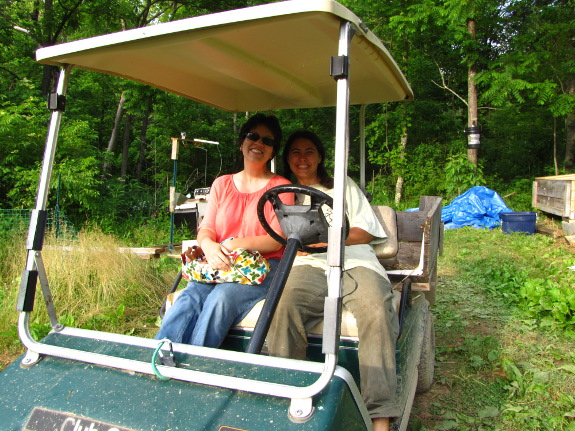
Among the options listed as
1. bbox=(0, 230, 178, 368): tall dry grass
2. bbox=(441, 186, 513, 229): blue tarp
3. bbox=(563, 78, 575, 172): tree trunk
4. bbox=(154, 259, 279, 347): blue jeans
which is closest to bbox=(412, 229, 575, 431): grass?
bbox=(154, 259, 279, 347): blue jeans

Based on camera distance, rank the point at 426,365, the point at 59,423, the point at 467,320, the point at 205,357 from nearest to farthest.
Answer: the point at 59,423 < the point at 205,357 < the point at 426,365 < the point at 467,320

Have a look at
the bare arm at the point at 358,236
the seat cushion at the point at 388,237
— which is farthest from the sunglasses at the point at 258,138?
the seat cushion at the point at 388,237

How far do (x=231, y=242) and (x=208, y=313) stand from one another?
0.44 m

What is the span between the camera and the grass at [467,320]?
272cm

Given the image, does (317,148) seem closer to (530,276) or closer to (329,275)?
(329,275)

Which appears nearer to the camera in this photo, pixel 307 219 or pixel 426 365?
pixel 307 219

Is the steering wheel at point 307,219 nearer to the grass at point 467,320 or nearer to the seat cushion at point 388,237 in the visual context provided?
the seat cushion at point 388,237

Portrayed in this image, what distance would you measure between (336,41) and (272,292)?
3.38 ft

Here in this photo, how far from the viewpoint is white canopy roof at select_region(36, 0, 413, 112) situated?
149 cm

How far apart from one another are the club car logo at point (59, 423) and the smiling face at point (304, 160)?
190 cm

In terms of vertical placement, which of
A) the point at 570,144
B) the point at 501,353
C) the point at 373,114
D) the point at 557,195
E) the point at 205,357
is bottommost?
the point at 501,353

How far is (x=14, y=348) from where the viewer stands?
138 inches

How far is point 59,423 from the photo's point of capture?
54.4 inches

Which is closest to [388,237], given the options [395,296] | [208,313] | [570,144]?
[395,296]
